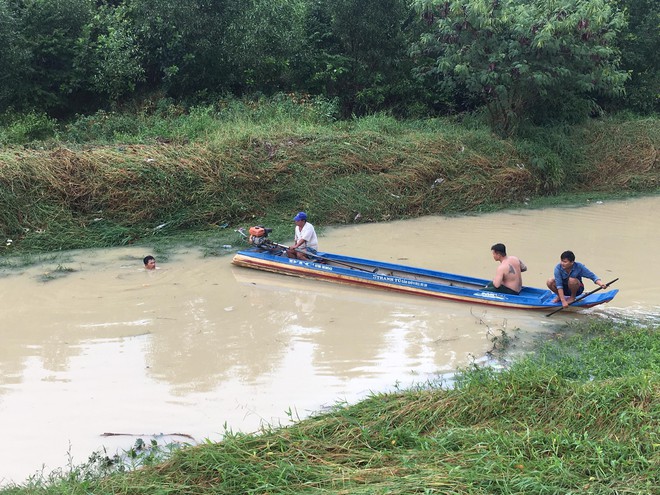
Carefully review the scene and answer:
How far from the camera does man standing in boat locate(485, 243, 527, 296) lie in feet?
26.9

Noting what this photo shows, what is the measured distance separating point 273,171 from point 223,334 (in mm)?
6154

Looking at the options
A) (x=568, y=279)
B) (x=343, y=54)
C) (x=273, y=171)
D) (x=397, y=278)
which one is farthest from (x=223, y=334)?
(x=343, y=54)

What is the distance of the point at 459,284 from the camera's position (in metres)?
9.12

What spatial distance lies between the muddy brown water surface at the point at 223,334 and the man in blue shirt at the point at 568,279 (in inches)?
12.3

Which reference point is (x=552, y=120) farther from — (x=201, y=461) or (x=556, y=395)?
(x=201, y=461)

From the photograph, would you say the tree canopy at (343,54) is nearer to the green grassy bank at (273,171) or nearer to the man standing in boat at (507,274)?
the green grassy bank at (273,171)

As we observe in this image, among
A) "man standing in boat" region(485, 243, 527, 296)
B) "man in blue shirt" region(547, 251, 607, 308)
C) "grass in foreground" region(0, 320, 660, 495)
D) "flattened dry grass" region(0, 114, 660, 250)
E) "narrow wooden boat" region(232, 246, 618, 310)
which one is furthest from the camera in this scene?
"flattened dry grass" region(0, 114, 660, 250)

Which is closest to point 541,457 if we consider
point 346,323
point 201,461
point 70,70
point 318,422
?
point 318,422

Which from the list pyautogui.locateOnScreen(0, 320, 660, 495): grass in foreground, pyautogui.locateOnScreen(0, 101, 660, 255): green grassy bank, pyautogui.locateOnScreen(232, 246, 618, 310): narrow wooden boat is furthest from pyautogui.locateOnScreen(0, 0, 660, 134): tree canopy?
pyautogui.locateOnScreen(0, 320, 660, 495): grass in foreground

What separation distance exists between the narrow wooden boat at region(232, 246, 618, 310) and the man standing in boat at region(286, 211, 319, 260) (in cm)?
15

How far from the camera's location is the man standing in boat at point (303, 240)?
9977mm

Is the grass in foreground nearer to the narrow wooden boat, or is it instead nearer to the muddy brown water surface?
the muddy brown water surface

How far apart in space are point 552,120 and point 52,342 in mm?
14158

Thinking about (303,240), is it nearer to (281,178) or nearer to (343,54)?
(281,178)
